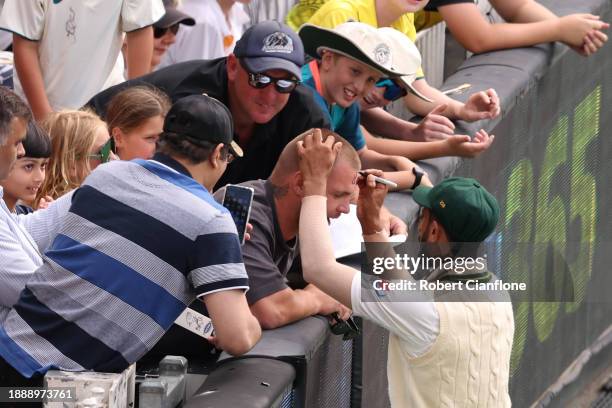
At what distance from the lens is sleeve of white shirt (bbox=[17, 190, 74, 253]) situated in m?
4.21

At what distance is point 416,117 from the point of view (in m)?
6.95

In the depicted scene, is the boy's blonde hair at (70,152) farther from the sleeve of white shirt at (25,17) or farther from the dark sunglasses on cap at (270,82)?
the sleeve of white shirt at (25,17)

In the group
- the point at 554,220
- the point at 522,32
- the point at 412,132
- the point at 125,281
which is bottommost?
the point at 554,220

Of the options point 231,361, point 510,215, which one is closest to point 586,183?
point 510,215

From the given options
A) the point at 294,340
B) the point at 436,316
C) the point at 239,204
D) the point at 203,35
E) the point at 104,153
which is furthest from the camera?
the point at 203,35

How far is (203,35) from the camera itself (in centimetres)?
696

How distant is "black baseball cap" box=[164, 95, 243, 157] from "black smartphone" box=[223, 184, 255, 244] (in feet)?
1.00

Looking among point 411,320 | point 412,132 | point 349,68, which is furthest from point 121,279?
point 412,132

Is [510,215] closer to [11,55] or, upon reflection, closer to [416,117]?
[416,117]

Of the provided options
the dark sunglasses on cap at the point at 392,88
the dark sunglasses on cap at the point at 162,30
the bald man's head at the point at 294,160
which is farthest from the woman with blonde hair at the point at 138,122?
the dark sunglasses on cap at the point at 162,30

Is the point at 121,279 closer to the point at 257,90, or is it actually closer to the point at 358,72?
the point at 257,90

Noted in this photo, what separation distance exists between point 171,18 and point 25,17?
→ 0.83 meters

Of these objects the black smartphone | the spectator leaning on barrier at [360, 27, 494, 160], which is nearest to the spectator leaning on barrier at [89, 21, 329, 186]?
the spectator leaning on barrier at [360, 27, 494, 160]

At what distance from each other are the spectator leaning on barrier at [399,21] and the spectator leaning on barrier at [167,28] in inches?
24.5
